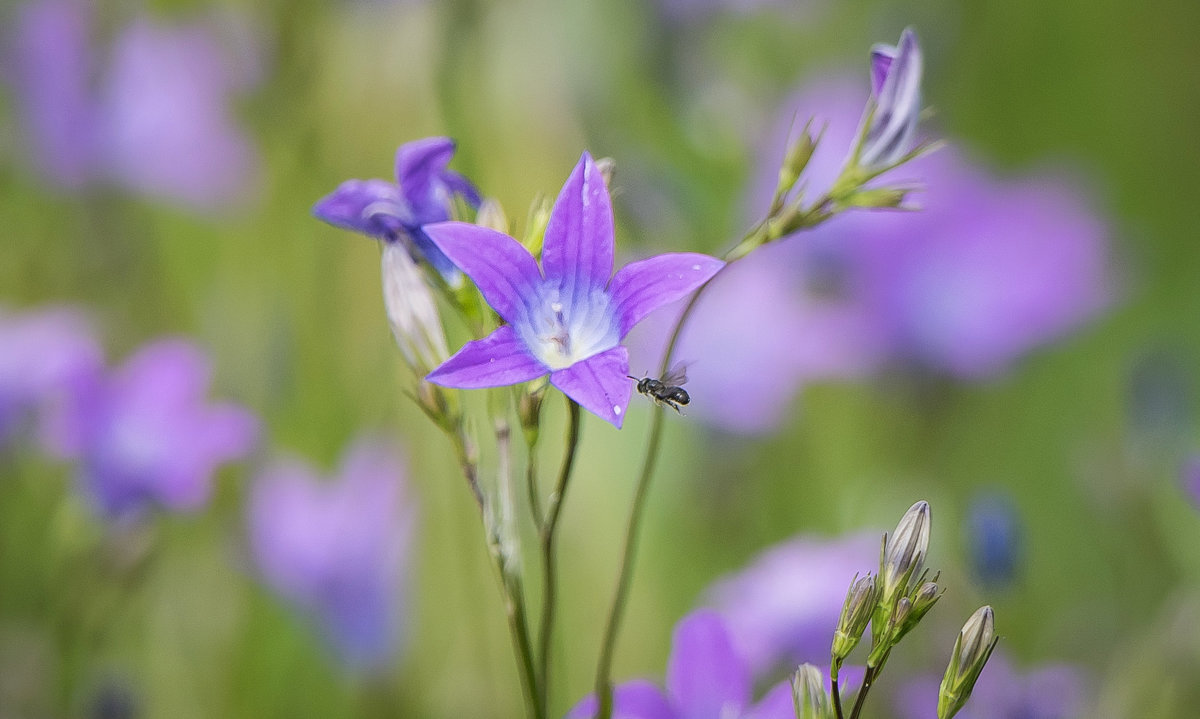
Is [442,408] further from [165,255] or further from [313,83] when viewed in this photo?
[165,255]

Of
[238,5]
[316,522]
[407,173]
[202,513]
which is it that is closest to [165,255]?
[238,5]

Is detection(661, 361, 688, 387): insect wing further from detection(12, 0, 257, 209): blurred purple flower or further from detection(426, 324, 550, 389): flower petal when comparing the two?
detection(12, 0, 257, 209): blurred purple flower

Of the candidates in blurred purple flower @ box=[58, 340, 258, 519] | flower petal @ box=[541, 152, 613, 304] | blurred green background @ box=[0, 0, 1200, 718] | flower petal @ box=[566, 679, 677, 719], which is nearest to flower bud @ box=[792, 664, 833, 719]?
flower petal @ box=[566, 679, 677, 719]

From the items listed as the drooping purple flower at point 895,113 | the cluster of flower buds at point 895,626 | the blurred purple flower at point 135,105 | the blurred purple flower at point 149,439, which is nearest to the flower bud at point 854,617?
the cluster of flower buds at point 895,626

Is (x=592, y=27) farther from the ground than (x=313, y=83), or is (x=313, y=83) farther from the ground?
(x=592, y=27)

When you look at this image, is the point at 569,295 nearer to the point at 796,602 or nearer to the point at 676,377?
the point at 676,377

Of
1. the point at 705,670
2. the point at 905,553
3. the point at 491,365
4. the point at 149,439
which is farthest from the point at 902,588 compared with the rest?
the point at 149,439

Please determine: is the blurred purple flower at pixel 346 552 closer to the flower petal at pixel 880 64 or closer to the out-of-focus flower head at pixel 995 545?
the out-of-focus flower head at pixel 995 545
